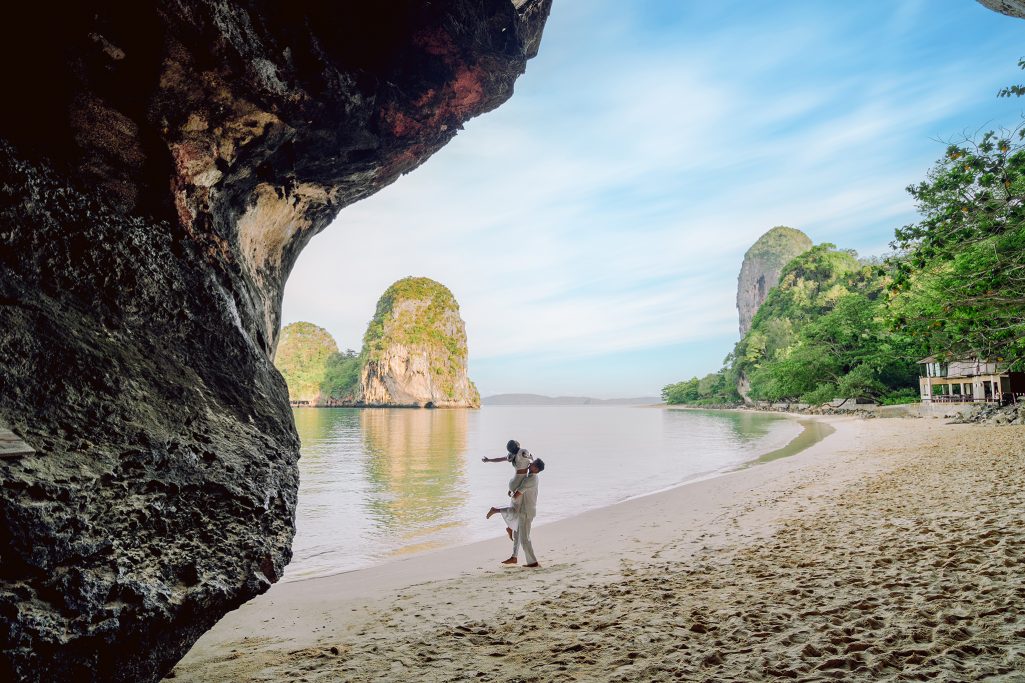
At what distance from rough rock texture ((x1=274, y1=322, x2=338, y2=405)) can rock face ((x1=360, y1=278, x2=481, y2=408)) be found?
22.4 m

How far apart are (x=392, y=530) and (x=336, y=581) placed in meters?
3.09

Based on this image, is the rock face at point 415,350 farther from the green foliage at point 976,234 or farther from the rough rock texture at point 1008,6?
the rough rock texture at point 1008,6

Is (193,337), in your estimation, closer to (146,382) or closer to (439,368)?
(146,382)

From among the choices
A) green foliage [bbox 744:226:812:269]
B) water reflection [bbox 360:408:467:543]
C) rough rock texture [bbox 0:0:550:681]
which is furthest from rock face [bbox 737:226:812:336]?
rough rock texture [bbox 0:0:550:681]

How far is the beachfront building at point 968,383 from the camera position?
83.8 ft

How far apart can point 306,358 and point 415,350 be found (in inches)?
1629

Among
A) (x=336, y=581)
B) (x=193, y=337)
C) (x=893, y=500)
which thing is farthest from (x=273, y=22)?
(x=893, y=500)

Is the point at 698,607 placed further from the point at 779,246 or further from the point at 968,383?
the point at 779,246

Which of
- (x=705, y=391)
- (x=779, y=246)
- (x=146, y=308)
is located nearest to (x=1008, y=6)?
(x=146, y=308)

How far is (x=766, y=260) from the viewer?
133 metres

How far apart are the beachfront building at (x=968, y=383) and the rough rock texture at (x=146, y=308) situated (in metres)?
28.5

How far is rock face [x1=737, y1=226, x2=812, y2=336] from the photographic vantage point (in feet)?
425

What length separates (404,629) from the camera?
4.33 m

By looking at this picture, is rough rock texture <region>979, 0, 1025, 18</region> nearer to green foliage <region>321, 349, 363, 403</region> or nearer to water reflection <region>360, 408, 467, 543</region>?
water reflection <region>360, 408, 467, 543</region>
